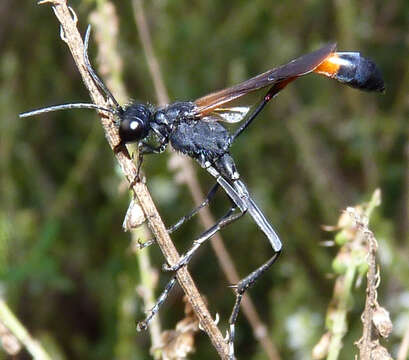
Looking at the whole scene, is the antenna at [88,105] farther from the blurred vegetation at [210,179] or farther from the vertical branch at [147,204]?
the blurred vegetation at [210,179]

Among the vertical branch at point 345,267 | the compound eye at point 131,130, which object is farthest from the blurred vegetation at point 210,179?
the vertical branch at point 345,267

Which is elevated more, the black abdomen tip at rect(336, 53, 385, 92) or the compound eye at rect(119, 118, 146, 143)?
the compound eye at rect(119, 118, 146, 143)

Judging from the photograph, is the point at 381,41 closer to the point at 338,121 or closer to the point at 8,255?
the point at 338,121

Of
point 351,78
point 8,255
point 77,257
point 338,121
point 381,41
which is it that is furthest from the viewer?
point 381,41

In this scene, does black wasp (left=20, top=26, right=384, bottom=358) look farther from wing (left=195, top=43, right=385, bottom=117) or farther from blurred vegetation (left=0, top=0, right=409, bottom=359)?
blurred vegetation (left=0, top=0, right=409, bottom=359)

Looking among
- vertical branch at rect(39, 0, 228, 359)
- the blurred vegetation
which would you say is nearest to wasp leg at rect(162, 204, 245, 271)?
vertical branch at rect(39, 0, 228, 359)

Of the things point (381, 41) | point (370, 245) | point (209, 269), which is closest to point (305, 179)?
point (209, 269)

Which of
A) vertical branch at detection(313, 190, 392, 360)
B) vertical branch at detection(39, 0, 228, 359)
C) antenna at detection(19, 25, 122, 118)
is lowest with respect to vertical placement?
vertical branch at detection(313, 190, 392, 360)
